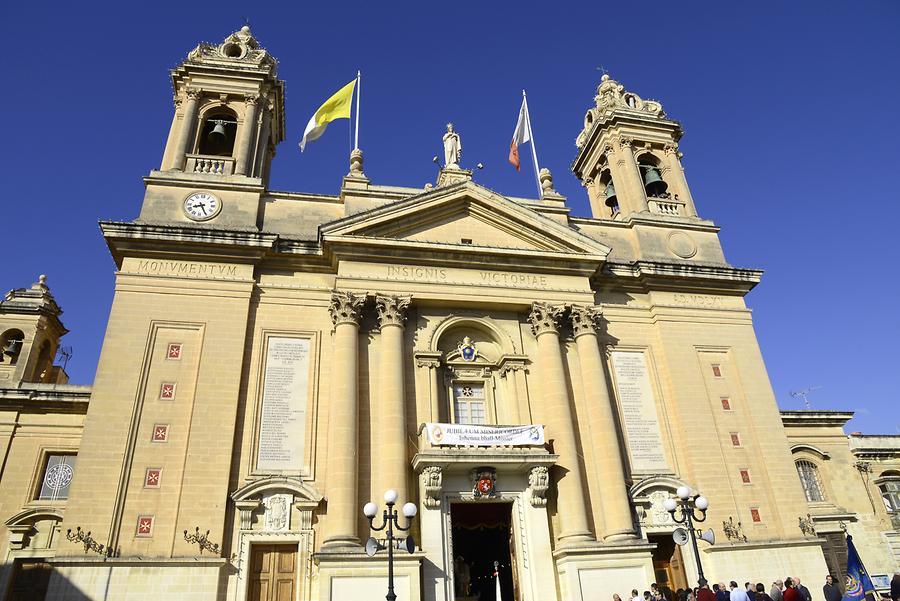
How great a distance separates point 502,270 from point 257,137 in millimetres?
12010

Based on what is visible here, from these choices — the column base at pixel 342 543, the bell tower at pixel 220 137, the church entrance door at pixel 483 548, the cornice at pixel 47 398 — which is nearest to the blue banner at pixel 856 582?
the church entrance door at pixel 483 548

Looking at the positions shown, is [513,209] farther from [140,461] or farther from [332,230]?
[140,461]

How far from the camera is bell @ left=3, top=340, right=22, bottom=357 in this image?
28859 millimetres

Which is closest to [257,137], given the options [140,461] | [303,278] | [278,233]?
[278,233]

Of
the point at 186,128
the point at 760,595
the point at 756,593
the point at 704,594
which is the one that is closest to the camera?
the point at 704,594

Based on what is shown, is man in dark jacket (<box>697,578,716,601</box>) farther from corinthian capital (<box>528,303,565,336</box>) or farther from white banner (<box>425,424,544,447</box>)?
corinthian capital (<box>528,303,565,336</box>)

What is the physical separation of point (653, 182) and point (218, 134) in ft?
65.6

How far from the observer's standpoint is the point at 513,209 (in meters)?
26.0

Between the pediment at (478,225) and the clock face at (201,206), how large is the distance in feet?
21.4

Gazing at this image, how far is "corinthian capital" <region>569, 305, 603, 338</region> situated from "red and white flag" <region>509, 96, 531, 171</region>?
9.31 m

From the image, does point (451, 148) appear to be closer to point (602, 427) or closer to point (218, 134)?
point (218, 134)

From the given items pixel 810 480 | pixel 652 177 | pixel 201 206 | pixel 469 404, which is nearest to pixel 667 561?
pixel 469 404

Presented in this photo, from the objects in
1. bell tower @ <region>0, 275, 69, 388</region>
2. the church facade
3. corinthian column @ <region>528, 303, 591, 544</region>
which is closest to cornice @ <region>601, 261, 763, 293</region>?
the church facade

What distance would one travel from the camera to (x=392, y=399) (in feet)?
70.3
